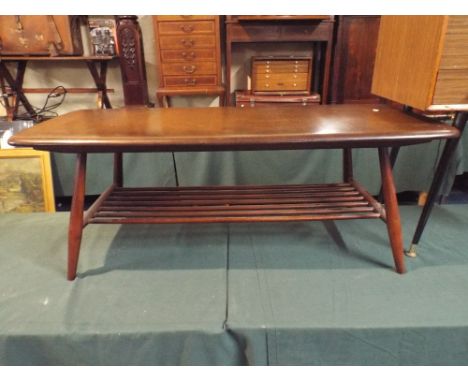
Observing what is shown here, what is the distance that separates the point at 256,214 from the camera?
1040 millimetres

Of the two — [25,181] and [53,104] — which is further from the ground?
[53,104]

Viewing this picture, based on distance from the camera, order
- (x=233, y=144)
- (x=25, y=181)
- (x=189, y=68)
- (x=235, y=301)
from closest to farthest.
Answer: (x=233, y=144) < (x=235, y=301) < (x=25, y=181) < (x=189, y=68)

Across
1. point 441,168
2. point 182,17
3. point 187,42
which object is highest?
point 182,17

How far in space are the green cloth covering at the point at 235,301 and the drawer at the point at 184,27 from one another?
1601 mm

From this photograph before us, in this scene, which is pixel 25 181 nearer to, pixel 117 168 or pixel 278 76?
pixel 117 168

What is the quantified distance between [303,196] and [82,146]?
0.72 meters

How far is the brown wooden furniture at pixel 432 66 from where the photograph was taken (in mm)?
828

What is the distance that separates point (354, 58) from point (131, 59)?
1.56 m

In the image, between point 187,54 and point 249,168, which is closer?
point 249,168

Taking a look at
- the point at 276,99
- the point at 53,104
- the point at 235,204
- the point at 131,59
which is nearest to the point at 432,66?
the point at 235,204

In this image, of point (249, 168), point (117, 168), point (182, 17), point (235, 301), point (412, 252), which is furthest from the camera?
point (182, 17)

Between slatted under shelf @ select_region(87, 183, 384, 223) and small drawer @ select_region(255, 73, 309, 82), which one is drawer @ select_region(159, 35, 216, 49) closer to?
small drawer @ select_region(255, 73, 309, 82)

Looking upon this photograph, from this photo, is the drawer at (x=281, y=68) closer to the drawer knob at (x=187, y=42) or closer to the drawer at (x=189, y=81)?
the drawer at (x=189, y=81)

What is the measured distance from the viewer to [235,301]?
0.91 metres
